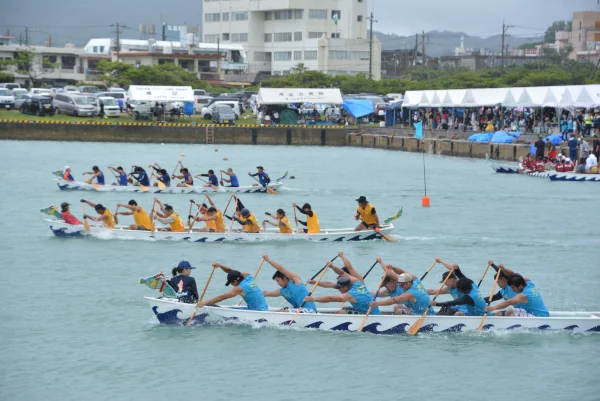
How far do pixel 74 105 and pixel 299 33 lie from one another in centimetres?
4874

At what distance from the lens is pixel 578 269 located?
23.3 m

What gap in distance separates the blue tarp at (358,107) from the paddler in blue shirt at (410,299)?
48227 millimetres

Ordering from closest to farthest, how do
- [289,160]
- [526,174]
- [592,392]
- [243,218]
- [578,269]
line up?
[592,392] → [578,269] → [243,218] → [526,174] → [289,160]

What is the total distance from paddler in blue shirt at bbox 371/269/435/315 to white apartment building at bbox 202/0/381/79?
8604 cm

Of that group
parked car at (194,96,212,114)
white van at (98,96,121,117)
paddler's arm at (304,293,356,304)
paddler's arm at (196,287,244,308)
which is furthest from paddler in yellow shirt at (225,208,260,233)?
parked car at (194,96,212,114)

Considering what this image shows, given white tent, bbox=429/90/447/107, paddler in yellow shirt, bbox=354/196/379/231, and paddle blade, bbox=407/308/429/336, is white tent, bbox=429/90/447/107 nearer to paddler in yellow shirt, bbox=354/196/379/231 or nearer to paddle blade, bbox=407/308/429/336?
paddler in yellow shirt, bbox=354/196/379/231

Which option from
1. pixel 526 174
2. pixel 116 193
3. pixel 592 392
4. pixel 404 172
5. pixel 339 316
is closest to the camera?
pixel 592 392

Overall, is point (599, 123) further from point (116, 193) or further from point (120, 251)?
point (120, 251)

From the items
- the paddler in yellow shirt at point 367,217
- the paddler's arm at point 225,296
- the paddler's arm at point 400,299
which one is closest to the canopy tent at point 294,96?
the paddler in yellow shirt at point 367,217

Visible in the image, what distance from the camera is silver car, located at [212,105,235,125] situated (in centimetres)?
6178

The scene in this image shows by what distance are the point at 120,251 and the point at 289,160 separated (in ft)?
98.0

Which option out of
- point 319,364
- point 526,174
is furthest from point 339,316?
point 526,174

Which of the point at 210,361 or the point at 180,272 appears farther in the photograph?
the point at 180,272

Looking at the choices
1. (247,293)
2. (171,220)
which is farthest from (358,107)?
(247,293)
